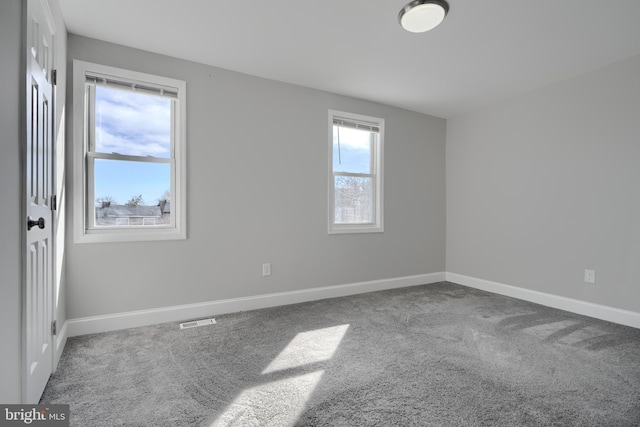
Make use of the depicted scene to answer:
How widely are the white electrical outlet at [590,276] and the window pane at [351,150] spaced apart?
265 cm

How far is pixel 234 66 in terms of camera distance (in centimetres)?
316

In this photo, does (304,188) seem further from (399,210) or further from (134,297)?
(134,297)

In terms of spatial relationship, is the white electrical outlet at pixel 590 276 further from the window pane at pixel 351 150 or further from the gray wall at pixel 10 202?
the gray wall at pixel 10 202

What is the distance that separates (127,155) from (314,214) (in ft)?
6.57

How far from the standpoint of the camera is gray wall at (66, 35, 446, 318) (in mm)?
2750

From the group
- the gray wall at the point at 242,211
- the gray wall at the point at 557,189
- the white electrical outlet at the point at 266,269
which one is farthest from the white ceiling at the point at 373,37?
the white electrical outlet at the point at 266,269

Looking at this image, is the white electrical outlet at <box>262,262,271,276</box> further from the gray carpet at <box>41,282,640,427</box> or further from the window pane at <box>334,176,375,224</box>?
the window pane at <box>334,176,375,224</box>

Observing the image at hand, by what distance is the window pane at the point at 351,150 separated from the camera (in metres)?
4.01

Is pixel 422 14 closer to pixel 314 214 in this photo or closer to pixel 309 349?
pixel 314 214

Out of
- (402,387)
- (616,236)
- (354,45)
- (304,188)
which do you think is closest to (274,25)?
(354,45)

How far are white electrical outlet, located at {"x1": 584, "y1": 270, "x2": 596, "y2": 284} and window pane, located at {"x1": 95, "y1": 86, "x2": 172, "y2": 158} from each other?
4.43m

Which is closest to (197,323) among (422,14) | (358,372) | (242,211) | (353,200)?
(242,211)

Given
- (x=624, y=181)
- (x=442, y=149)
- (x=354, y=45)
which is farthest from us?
(x=442, y=149)

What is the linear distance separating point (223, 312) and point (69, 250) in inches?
56.5
